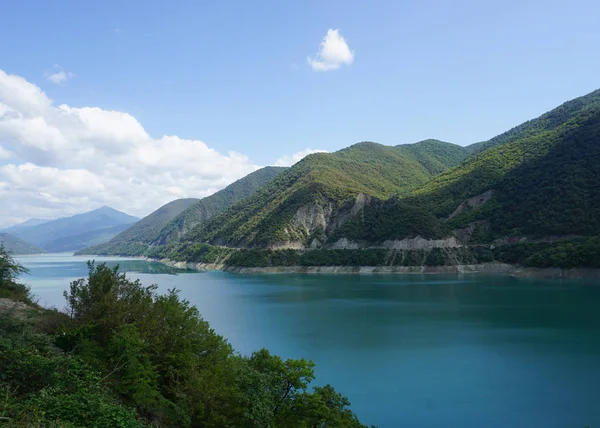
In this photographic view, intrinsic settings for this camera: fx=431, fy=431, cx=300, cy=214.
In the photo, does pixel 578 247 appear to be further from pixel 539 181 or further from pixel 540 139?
pixel 540 139

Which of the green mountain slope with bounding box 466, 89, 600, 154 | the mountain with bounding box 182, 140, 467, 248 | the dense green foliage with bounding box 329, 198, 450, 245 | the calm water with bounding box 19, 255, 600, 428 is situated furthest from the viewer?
the green mountain slope with bounding box 466, 89, 600, 154

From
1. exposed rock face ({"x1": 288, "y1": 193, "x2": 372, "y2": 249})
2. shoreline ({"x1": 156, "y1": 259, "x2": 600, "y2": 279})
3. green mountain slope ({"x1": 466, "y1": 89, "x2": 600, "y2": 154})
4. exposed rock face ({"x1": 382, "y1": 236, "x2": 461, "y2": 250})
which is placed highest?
green mountain slope ({"x1": 466, "y1": 89, "x2": 600, "y2": 154})

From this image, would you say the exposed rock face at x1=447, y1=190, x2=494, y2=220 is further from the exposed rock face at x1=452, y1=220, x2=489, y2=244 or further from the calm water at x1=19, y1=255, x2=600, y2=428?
the calm water at x1=19, y1=255, x2=600, y2=428

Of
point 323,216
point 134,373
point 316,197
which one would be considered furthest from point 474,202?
point 134,373

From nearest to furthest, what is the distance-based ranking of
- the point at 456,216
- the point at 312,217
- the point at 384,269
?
the point at 384,269 < the point at 456,216 < the point at 312,217

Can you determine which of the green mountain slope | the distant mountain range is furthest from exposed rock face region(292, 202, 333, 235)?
the green mountain slope

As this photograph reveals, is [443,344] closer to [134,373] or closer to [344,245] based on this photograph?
[134,373]

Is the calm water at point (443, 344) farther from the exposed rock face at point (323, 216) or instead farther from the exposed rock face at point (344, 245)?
the exposed rock face at point (323, 216)
